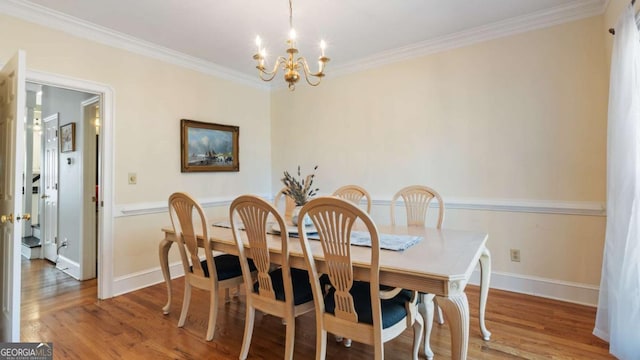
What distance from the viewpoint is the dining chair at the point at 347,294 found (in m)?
1.49

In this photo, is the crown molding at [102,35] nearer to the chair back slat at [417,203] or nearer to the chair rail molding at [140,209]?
the chair rail molding at [140,209]

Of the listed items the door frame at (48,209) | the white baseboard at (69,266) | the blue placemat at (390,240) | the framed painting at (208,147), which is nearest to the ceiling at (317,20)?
the framed painting at (208,147)

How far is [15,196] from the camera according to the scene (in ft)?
6.14

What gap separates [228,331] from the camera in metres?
2.36

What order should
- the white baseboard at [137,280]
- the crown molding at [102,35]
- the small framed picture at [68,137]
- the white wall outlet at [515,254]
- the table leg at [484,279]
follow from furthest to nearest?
the small framed picture at [68,137] → the white baseboard at [137,280] → the white wall outlet at [515,254] → the crown molding at [102,35] → the table leg at [484,279]

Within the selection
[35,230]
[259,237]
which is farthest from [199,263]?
[35,230]

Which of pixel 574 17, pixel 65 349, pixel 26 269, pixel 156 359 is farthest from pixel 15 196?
pixel 574 17

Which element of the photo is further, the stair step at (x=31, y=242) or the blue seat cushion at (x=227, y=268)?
the stair step at (x=31, y=242)

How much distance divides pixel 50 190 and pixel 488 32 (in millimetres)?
5533

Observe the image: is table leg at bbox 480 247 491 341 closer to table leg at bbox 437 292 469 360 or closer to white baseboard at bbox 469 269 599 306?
table leg at bbox 437 292 469 360

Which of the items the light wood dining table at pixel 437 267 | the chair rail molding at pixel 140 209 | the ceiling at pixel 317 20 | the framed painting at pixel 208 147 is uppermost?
the ceiling at pixel 317 20

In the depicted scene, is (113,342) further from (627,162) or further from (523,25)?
(523,25)

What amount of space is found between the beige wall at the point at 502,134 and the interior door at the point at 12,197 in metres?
2.98

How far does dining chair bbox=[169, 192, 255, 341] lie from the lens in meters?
2.24
